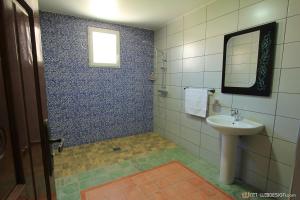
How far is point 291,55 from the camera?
1552 millimetres

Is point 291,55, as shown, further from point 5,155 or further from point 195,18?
point 5,155

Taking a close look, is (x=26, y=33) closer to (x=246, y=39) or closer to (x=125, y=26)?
(x=246, y=39)

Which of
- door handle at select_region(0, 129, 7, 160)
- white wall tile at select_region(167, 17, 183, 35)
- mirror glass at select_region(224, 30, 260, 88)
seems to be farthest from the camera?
white wall tile at select_region(167, 17, 183, 35)

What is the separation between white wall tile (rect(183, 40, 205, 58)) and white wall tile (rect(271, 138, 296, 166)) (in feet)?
4.83

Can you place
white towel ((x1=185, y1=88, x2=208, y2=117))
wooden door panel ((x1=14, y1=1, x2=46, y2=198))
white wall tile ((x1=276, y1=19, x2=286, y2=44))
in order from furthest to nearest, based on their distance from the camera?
white towel ((x1=185, y1=88, x2=208, y2=117)) < white wall tile ((x1=276, y1=19, x2=286, y2=44)) < wooden door panel ((x1=14, y1=1, x2=46, y2=198))

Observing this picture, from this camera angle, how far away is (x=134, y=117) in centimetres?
358

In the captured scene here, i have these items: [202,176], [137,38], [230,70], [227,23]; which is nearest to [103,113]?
[137,38]

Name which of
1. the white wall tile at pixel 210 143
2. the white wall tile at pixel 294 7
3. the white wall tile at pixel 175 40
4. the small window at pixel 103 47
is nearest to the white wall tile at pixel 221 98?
the white wall tile at pixel 210 143

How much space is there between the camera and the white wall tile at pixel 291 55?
151 centimetres

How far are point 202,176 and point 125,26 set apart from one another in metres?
2.92

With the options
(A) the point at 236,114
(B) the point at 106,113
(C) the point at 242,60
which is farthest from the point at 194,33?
(B) the point at 106,113

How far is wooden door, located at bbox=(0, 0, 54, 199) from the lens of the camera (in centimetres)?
44

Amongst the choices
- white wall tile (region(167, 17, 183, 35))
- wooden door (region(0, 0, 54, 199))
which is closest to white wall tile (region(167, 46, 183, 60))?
white wall tile (region(167, 17, 183, 35))

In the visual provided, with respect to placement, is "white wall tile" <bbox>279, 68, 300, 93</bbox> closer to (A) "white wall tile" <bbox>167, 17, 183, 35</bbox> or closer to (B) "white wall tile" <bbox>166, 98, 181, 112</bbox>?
(B) "white wall tile" <bbox>166, 98, 181, 112</bbox>
